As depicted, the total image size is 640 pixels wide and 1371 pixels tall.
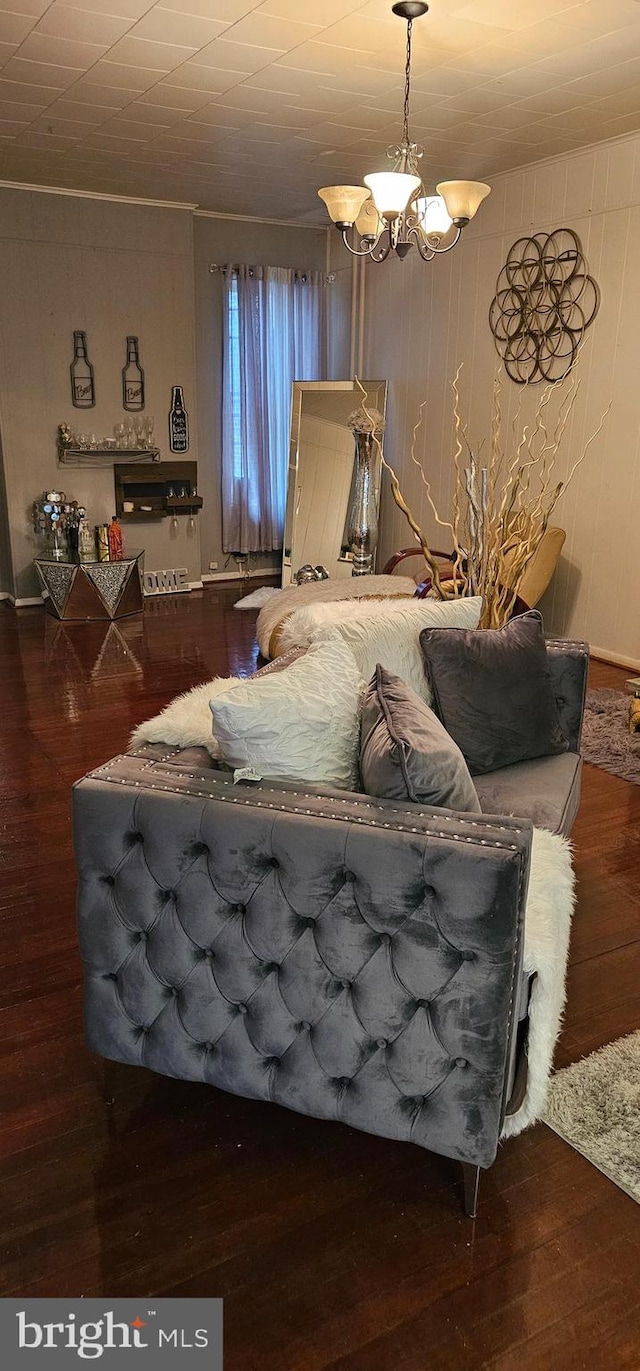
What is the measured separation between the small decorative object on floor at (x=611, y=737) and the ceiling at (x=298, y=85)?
2709 mm

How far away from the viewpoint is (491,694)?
268cm

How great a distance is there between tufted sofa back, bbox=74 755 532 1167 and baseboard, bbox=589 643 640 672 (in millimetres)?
3933

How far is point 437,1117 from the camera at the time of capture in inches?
68.7

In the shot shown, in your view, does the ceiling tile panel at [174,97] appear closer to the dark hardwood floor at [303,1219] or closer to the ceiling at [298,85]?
the ceiling at [298,85]

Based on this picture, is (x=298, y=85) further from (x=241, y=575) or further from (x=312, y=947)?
(x=241, y=575)

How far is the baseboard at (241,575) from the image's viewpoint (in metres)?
8.05

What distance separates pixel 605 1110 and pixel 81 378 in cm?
621

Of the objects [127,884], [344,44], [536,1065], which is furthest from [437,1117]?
[344,44]

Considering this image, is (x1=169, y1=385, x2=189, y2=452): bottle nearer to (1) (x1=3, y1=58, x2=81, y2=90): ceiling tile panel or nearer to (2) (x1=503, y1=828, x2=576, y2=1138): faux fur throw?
(1) (x1=3, y1=58, x2=81, y2=90): ceiling tile panel

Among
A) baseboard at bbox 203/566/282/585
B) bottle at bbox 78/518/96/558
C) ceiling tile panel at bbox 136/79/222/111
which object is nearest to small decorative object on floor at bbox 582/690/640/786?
ceiling tile panel at bbox 136/79/222/111

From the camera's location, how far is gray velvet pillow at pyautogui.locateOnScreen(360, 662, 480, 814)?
1813mm

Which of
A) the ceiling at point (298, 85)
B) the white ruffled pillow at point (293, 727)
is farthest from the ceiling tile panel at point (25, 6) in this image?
the white ruffled pillow at point (293, 727)

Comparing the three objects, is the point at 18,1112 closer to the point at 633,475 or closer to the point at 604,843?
the point at 604,843

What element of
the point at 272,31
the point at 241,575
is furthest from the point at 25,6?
the point at 241,575
